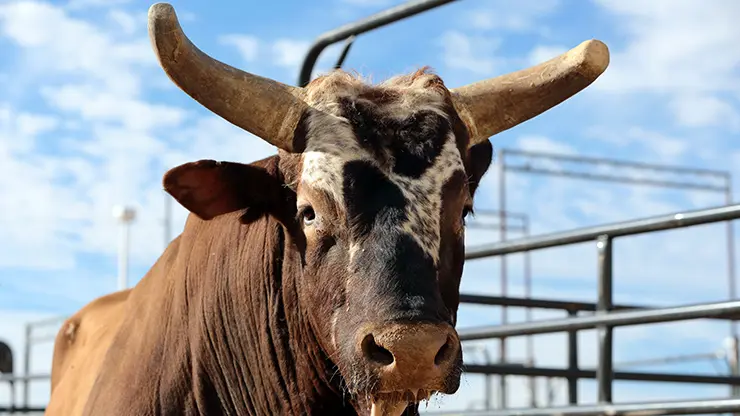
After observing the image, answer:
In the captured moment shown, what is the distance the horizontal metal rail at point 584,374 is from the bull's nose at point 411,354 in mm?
2508

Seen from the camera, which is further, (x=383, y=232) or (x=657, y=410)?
(x=657, y=410)

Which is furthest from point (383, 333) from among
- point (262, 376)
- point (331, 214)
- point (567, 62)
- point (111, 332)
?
point (111, 332)

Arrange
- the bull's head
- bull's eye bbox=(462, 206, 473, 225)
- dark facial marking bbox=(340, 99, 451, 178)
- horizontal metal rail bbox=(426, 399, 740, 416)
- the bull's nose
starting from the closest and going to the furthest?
the bull's nose
the bull's head
dark facial marking bbox=(340, 99, 451, 178)
bull's eye bbox=(462, 206, 473, 225)
horizontal metal rail bbox=(426, 399, 740, 416)

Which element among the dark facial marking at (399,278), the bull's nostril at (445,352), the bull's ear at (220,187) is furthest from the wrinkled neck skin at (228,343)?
Answer: the bull's nostril at (445,352)

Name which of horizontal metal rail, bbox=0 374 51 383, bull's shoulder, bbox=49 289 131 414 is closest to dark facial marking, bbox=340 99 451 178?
bull's shoulder, bbox=49 289 131 414

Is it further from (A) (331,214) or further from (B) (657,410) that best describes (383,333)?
(B) (657,410)

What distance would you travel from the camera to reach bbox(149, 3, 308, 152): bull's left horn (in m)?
3.61

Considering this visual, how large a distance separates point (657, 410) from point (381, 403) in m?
2.16

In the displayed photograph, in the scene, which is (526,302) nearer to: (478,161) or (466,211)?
(478,161)

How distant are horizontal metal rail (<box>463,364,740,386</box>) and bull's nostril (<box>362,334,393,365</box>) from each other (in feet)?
8.25

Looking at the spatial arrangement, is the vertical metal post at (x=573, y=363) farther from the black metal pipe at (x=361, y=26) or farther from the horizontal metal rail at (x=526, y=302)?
the black metal pipe at (x=361, y=26)

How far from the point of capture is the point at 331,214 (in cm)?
347

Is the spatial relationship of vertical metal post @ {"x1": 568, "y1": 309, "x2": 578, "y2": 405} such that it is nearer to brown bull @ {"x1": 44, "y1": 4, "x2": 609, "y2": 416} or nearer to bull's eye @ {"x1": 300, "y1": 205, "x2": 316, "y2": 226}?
brown bull @ {"x1": 44, "y1": 4, "x2": 609, "y2": 416}

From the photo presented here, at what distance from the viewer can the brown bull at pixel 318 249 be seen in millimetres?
3219
